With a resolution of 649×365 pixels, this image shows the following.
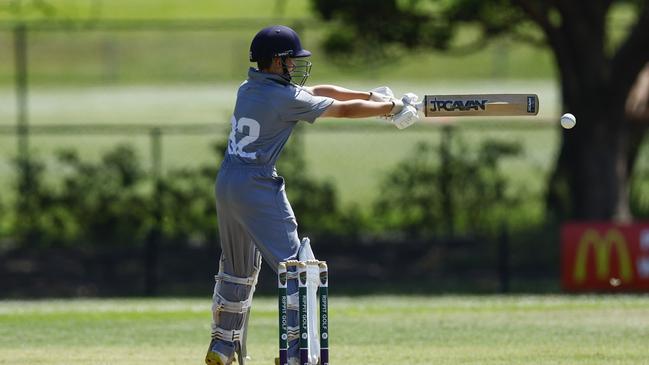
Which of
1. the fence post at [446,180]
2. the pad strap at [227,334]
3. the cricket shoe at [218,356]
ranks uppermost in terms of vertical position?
the pad strap at [227,334]

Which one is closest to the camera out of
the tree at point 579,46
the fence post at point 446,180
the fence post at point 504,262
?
the fence post at point 504,262

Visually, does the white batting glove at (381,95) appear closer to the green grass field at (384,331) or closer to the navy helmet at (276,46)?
the navy helmet at (276,46)

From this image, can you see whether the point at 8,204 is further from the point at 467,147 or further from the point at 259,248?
the point at 259,248

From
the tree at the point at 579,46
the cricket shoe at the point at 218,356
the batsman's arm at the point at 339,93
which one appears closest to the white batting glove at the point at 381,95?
the batsman's arm at the point at 339,93

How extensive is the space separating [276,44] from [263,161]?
686 millimetres

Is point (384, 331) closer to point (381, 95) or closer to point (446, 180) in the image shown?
point (381, 95)

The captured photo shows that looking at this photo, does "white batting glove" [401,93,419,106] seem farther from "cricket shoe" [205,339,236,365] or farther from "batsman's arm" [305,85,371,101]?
"cricket shoe" [205,339,236,365]

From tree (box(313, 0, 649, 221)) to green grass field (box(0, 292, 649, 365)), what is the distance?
8.54 feet

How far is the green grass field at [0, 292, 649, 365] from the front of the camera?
1055 cm

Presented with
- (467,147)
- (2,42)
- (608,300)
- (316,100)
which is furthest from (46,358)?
(2,42)

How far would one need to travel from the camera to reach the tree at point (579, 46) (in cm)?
Answer: 1739

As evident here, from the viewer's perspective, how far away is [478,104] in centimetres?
912

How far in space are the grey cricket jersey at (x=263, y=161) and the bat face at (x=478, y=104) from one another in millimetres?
640

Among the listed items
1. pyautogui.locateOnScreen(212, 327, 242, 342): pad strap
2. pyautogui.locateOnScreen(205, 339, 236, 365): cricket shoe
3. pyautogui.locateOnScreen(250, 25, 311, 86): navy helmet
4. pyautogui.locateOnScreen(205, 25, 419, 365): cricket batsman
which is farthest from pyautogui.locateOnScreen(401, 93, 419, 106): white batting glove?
pyautogui.locateOnScreen(205, 339, 236, 365): cricket shoe
